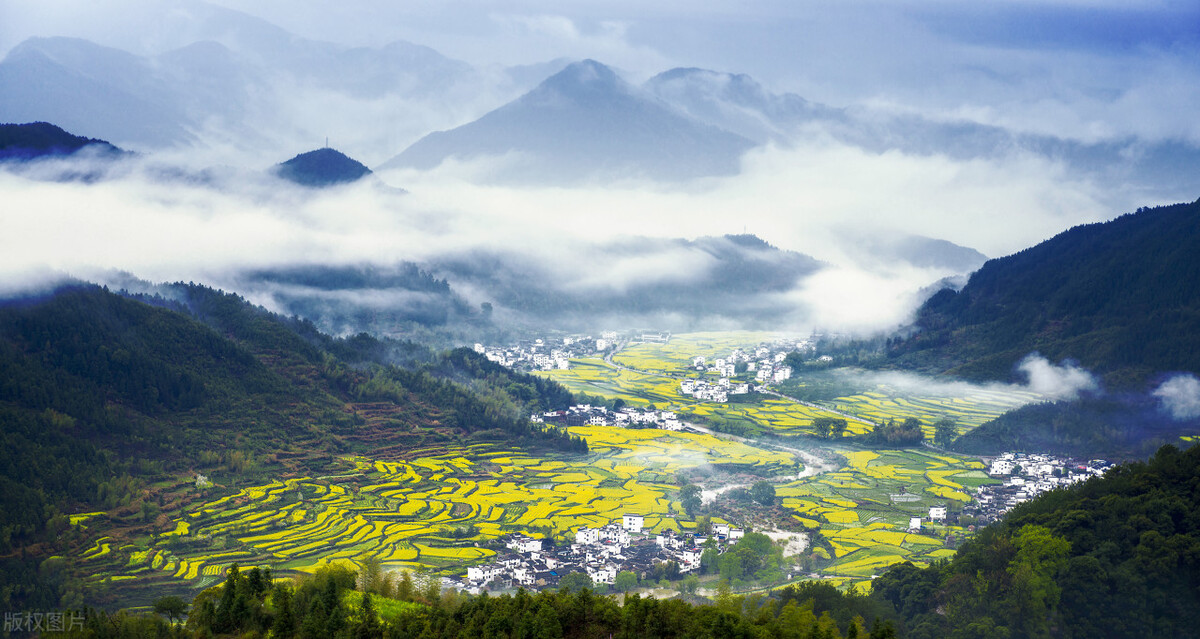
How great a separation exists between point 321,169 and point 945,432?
107 meters

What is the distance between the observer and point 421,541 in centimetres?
4772

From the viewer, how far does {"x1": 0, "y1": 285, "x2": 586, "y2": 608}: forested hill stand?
4631 cm

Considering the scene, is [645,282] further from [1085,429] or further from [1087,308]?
[1085,429]

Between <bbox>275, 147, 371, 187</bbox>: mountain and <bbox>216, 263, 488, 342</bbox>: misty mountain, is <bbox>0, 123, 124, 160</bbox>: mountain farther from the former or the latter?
<bbox>275, 147, 371, 187</bbox>: mountain

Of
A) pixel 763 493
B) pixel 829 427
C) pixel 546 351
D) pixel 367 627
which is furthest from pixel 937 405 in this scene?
pixel 367 627

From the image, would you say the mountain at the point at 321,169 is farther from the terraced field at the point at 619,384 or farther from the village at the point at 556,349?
the terraced field at the point at 619,384

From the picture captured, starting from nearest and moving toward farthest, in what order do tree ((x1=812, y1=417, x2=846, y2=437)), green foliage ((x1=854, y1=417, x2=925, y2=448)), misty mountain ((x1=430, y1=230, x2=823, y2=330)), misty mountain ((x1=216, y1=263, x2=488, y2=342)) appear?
green foliage ((x1=854, y1=417, x2=925, y2=448)) < tree ((x1=812, y1=417, x2=846, y2=437)) < misty mountain ((x1=216, y1=263, x2=488, y2=342)) < misty mountain ((x1=430, y1=230, x2=823, y2=330))

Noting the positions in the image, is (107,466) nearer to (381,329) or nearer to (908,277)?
(381,329)

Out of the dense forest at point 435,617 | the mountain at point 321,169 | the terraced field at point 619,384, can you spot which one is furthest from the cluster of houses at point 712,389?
the mountain at point 321,169

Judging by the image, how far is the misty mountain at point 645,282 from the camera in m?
151

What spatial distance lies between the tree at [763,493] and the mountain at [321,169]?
349 feet

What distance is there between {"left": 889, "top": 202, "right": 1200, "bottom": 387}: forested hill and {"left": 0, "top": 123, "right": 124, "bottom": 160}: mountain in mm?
80191

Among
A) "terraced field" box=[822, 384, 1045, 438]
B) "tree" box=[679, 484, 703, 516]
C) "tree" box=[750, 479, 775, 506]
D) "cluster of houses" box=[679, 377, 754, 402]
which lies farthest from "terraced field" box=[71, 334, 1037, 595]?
"cluster of houses" box=[679, 377, 754, 402]

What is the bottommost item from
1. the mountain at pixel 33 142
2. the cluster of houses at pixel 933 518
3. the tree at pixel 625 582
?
the tree at pixel 625 582
